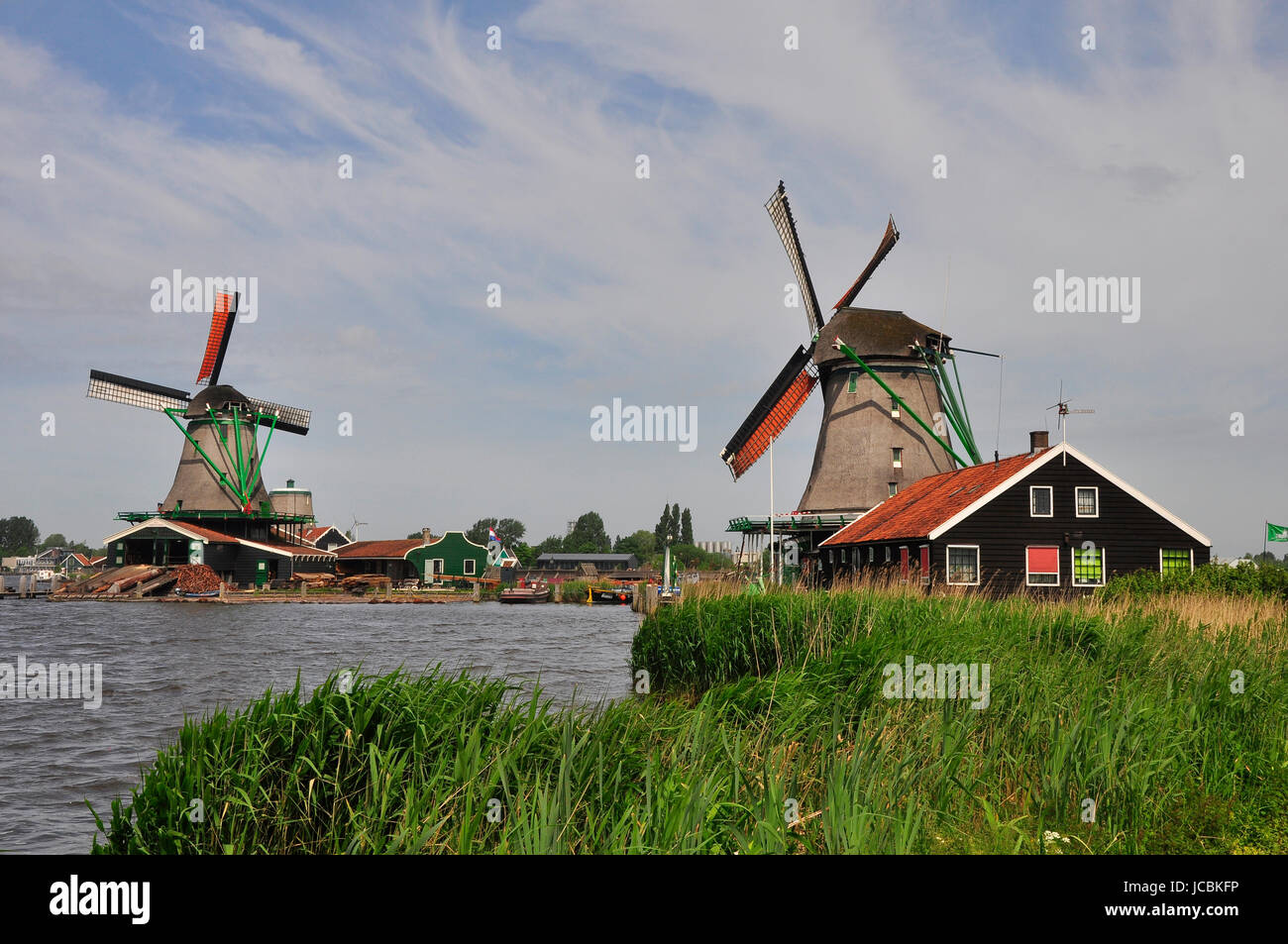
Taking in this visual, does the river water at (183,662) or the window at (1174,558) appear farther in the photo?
the window at (1174,558)

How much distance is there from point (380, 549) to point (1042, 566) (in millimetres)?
56690

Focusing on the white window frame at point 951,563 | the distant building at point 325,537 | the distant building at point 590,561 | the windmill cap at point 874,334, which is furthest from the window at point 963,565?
the distant building at point 590,561

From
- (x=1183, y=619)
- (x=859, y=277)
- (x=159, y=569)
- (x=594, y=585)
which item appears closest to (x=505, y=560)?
(x=594, y=585)

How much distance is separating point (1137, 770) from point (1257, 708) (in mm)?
3445

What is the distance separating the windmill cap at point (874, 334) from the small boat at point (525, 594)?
29.6 meters

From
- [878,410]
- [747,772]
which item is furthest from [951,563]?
[747,772]

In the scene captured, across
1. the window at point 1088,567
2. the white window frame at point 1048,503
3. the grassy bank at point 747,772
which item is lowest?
the grassy bank at point 747,772

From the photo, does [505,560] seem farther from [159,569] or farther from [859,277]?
[859,277]

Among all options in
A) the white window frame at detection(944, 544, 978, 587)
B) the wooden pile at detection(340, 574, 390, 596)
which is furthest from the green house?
the white window frame at detection(944, 544, 978, 587)

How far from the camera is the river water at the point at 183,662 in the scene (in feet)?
36.9

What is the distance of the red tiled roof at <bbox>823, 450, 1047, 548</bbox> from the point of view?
28.5 m

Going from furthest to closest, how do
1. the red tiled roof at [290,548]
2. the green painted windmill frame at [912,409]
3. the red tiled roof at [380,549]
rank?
the red tiled roof at [380,549]
the red tiled roof at [290,548]
the green painted windmill frame at [912,409]

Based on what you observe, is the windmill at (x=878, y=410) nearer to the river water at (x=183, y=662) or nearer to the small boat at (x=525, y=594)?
the river water at (x=183, y=662)
